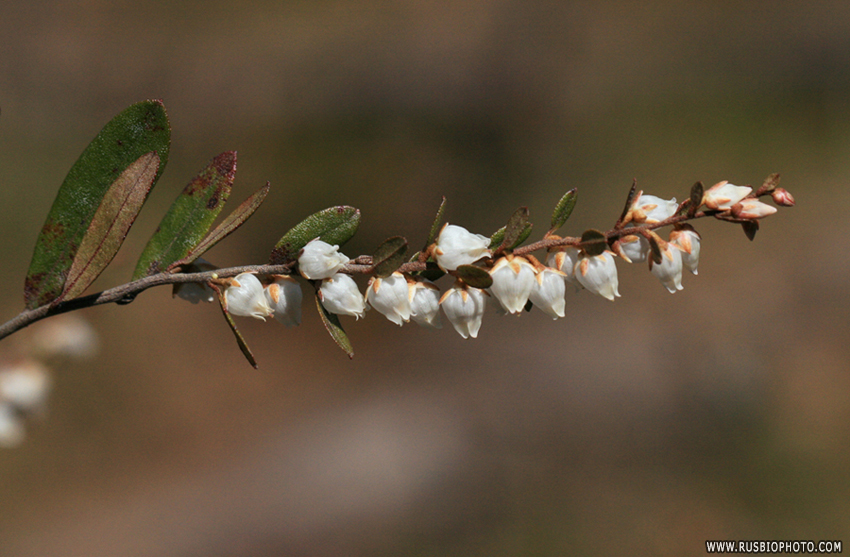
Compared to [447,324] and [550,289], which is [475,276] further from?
[447,324]

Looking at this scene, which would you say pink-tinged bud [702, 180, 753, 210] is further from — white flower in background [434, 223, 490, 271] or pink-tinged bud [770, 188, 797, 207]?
white flower in background [434, 223, 490, 271]

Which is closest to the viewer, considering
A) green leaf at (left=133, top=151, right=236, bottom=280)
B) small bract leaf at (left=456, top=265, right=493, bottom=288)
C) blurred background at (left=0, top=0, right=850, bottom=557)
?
small bract leaf at (left=456, top=265, right=493, bottom=288)

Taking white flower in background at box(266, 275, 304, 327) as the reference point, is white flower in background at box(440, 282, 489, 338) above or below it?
below

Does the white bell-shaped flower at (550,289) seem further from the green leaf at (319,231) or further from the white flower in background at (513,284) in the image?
the green leaf at (319,231)

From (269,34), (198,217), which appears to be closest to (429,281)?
(198,217)

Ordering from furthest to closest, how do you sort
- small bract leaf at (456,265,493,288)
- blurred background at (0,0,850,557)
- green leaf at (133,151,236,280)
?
blurred background at (0,0,850,557) → green leaf at (133,151,236,280) → small bract leaf at (456,265,493,288)

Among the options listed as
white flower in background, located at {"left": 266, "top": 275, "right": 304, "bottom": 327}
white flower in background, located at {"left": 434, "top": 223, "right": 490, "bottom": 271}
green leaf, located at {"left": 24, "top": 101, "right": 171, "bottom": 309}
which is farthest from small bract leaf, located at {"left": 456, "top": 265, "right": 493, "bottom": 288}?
green leaf, located at {"left": 24, "top": 101, "right": 171, "bottom": 309}
